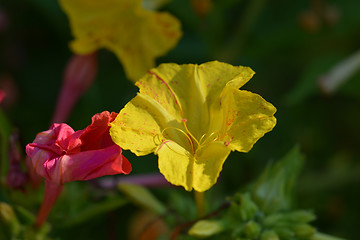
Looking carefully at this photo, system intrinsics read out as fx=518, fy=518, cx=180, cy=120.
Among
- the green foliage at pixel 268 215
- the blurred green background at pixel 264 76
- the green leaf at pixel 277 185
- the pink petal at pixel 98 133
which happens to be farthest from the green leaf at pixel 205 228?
the blurred green background at pixel 264 76

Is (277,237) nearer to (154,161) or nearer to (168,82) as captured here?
(168,82)

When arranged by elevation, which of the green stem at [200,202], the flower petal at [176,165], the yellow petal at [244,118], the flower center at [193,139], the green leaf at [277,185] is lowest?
the green stem at [200,202]

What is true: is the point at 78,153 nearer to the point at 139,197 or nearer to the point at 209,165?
the point at 209,165

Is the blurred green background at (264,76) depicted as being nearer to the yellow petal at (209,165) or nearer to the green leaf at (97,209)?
the green leaf at (97,209)

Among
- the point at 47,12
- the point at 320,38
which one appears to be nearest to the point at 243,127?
the point at 320,38

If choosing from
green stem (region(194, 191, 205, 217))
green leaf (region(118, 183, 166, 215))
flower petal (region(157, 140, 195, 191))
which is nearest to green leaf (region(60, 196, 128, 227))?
green leaf (region(118, 183, 166, 215))
